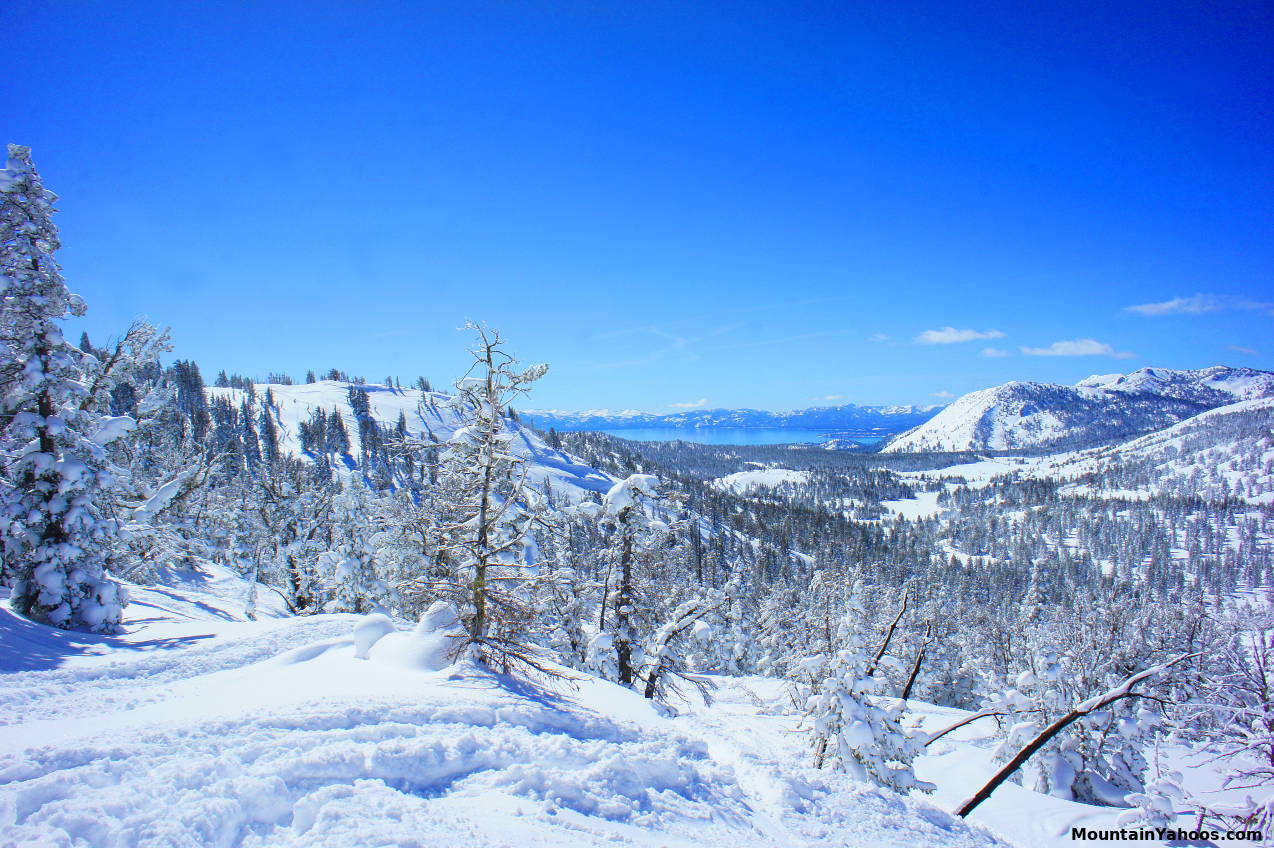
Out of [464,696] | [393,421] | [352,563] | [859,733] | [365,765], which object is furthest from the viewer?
[393,421]

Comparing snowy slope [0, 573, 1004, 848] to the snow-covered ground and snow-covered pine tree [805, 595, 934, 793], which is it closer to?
the snow-covered ground

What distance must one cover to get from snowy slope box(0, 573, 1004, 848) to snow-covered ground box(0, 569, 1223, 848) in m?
0.03

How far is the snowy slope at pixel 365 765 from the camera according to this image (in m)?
4.98

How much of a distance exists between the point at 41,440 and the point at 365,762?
15246mm

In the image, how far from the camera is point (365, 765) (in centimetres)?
628

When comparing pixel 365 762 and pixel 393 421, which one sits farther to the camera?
pixel 393 421

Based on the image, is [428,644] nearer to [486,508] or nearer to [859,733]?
[486,508]

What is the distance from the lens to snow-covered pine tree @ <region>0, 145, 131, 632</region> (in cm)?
1317

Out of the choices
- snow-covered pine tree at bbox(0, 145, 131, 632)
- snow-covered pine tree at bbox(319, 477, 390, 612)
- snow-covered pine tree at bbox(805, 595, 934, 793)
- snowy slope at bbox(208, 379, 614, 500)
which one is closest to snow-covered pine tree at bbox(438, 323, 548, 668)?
snow-covered pine tree at bbox(805, 595, 934, 793)

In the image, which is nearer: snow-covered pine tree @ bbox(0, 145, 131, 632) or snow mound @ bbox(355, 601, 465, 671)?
snow mound @ bbox(355, 601, 465, 671)

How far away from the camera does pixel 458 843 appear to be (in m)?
5.21

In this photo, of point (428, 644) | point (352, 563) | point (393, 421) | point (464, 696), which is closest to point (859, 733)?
point (464, 696)

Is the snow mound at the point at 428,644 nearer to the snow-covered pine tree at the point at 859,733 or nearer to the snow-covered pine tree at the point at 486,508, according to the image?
the snow-covered pine tree at the point at 486,508

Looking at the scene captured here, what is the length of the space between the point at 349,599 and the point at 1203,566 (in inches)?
8581
